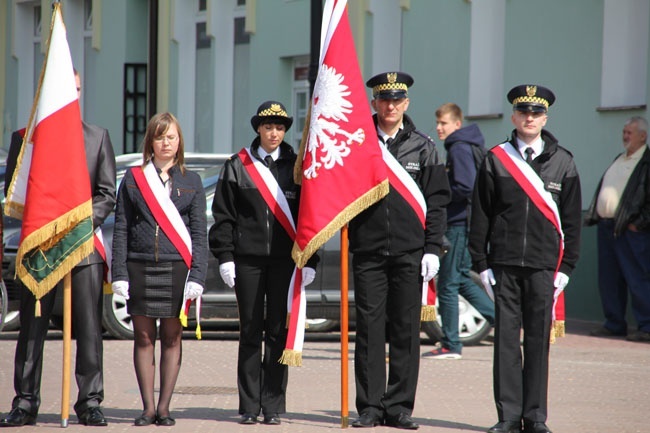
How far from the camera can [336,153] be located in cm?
856

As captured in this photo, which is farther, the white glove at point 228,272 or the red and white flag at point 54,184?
the white glove at point 228,272

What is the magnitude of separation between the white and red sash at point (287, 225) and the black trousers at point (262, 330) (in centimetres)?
9

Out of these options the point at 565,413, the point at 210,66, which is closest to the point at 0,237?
the point at 565,413

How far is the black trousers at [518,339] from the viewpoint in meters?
8.28

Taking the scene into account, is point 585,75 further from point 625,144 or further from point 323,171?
point 323,171

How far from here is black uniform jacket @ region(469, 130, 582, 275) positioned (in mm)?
8289

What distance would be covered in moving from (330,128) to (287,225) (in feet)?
2.13

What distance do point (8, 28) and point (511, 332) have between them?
2746cm

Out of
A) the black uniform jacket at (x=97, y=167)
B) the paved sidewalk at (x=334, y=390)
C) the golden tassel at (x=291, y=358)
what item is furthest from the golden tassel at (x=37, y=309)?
the golden tassel at (x=291, y=358)

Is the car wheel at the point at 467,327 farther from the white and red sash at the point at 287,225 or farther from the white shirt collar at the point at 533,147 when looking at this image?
the white shirt collar at the point at 533,147

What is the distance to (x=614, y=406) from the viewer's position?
9.78 metres

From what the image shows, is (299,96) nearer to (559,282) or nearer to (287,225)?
(287,225)

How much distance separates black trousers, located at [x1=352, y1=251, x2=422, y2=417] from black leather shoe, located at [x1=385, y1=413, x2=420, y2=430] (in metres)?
0.04

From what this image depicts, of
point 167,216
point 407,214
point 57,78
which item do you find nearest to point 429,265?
point 407,214
